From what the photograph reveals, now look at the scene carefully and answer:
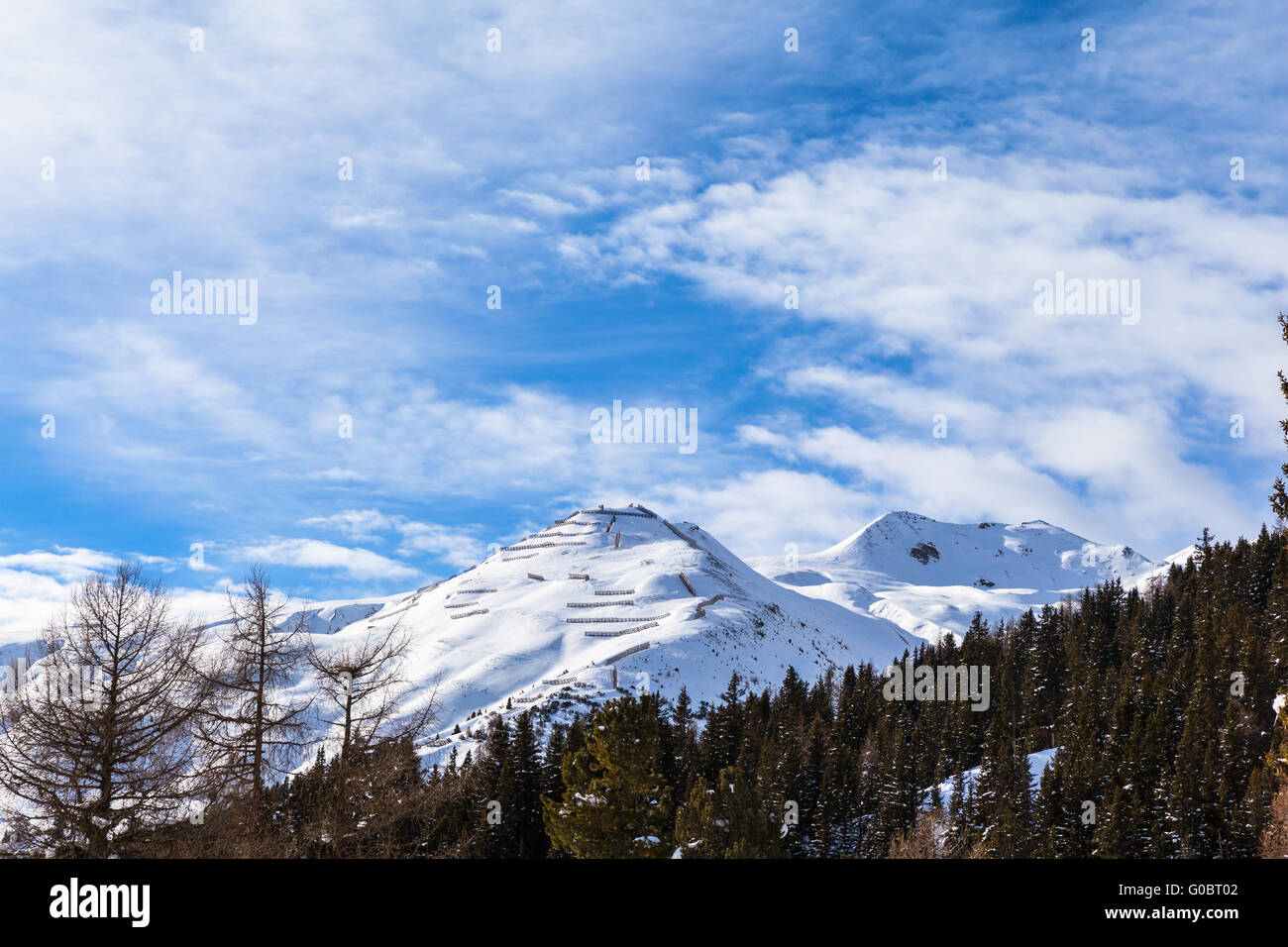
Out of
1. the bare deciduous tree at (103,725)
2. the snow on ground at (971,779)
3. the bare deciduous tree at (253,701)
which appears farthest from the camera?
the snow on ground at (971,779)

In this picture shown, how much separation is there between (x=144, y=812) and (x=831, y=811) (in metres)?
58.8

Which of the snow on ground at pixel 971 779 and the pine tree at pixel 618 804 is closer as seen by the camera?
the pine tree at pixel 618 804

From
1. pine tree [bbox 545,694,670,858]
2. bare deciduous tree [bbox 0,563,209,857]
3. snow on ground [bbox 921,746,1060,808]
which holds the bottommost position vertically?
snow on ground [bbox 921,746,1060,808]

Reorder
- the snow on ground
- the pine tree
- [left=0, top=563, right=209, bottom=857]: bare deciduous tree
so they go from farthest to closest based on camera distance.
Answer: the snow on ground
the pine tree
[left=0, top=563, right=209, bottom=857]: bare deciduous tree

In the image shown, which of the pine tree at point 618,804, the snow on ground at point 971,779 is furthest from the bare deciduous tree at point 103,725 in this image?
the snow on ground at point 971,779

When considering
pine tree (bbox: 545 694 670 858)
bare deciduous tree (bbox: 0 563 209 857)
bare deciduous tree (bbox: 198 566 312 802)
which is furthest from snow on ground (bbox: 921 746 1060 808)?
bare deciduous tree (bbox: 0 563 209 857)

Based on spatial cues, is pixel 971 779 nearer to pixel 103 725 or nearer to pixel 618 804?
pixel 618 804

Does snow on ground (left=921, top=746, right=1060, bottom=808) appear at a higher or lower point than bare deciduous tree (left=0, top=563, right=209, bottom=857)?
lower

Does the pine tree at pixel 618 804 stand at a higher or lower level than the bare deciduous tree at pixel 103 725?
lower

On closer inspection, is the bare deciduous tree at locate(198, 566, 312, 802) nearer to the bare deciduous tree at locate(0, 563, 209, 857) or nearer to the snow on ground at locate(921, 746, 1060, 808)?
the bare deciduous tree at locate(0, 563, 209, 857)

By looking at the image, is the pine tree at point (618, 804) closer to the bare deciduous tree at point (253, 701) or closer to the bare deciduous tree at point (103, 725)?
the bare deciduous tree at point (253, 701)

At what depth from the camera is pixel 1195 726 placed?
65.1 metres
